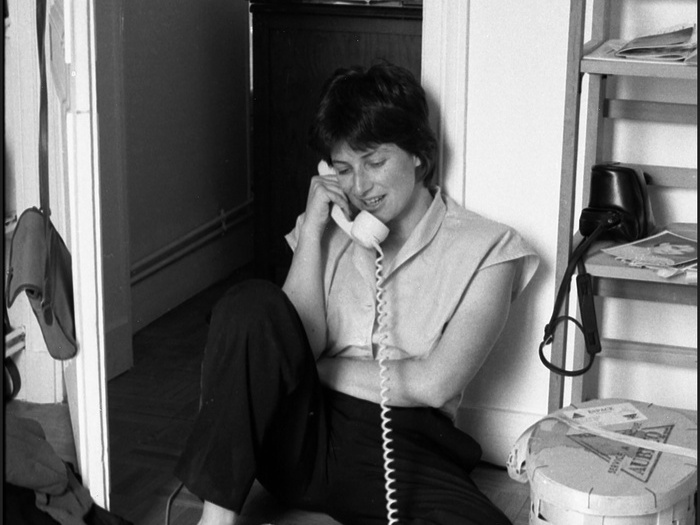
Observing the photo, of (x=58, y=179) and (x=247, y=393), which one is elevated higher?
(x=58, y=179)

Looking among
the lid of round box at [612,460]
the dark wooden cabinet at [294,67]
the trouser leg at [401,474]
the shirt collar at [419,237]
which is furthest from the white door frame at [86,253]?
the dark wooden cabinet at [294,67]

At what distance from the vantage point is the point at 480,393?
2301 millimetres

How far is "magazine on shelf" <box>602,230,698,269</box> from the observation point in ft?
5.90

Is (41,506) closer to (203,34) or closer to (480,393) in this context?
(480,393)

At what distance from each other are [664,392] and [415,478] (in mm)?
604

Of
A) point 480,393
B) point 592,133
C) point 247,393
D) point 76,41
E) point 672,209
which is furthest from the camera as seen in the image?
point 480,393

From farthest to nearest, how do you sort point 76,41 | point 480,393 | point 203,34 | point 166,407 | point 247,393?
1. point 203,34
2. point 166,407
3. point 480,393
4. point 247,393
5. point 76,41

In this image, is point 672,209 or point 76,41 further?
point 672,209

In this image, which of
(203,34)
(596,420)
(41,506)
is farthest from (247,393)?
(203,34)

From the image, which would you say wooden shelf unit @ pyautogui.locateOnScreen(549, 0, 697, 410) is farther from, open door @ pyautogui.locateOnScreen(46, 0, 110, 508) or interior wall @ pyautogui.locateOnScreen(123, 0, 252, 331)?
interior wall @ pyautogui.locateOnScreen(123, 0, 252, 331)

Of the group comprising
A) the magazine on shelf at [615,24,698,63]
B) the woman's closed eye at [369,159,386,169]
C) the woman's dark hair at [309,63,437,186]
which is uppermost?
the magazine on shelf at [615,24,698,63]

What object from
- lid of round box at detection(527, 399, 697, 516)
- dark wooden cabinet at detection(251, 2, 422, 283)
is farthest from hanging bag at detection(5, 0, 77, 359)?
dark wooden cabinet at detection(251, 2, 422, 283)

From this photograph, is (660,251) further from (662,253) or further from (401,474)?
(401,474)

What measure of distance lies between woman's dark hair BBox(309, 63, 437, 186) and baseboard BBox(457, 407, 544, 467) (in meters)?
0.56
